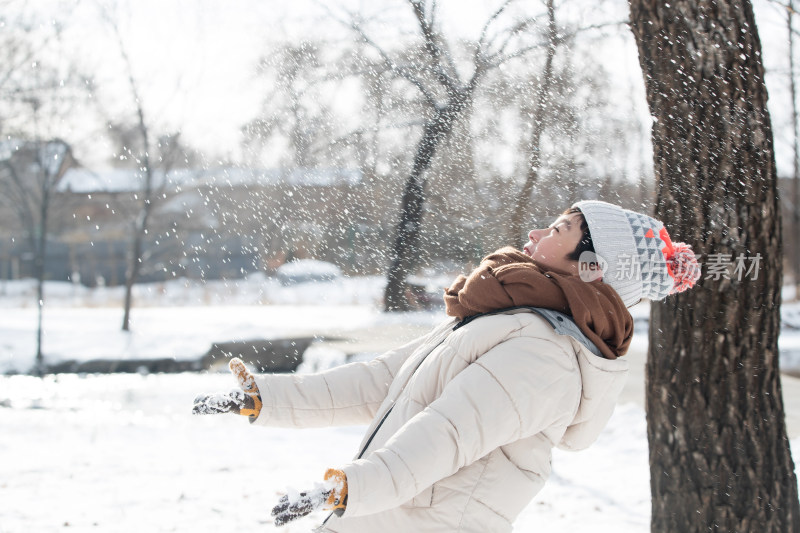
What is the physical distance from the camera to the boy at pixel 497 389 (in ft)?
4.55

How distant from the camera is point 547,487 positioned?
15.3ft

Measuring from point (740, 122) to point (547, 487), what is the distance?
2768mm

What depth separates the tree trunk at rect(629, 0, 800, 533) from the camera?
287 centimetres

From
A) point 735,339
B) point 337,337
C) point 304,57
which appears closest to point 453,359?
point 735,339

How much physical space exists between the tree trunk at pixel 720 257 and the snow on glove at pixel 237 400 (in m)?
1.97

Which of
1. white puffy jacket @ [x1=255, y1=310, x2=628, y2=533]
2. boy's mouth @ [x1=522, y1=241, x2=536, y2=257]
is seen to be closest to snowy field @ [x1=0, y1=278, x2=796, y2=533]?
white puffy jacket @ [x1=255, y1=310, x2=628, y2=533]

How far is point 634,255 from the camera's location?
174cm

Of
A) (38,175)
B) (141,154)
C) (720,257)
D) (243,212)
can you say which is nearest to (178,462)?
(243,212)

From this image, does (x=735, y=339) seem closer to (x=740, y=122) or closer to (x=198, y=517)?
(x=740, y=122)

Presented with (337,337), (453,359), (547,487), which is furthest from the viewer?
(337,337)

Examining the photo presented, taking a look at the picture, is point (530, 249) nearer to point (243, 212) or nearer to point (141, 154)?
point (243, 212)

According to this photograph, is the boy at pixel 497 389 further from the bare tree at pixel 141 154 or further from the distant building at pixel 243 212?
the bare tree at pixel 141 154

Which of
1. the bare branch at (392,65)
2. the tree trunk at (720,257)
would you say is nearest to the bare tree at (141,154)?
the bare branch at (392,65)

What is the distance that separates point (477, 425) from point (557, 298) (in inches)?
14.0
